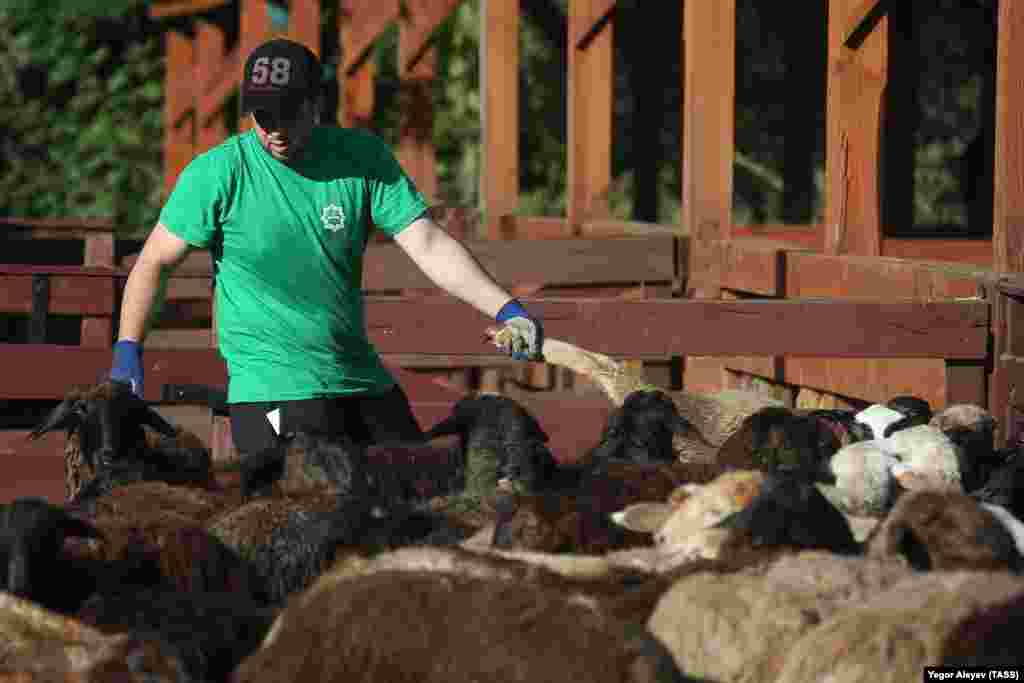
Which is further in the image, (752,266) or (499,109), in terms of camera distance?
(499,109)

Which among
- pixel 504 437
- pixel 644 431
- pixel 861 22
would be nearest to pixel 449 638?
pixel 504 437

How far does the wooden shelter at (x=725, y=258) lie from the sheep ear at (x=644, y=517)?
315 cm

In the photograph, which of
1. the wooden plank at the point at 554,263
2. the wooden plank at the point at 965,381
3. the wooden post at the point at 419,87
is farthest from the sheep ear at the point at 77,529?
the wooden post at the point at 419,87

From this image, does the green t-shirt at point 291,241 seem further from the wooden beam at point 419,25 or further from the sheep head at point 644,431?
the wooden beam at point 419,25

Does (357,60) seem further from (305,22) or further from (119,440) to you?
(119,440)

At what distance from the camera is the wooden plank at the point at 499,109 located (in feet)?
47.7

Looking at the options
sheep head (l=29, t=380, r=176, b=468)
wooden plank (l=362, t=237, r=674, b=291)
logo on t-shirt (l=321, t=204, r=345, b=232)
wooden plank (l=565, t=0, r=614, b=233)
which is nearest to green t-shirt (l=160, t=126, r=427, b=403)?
logo on t-shirt (l=321, t=204, r=345, b=232)

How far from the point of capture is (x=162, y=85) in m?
25.9

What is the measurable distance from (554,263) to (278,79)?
5.29m

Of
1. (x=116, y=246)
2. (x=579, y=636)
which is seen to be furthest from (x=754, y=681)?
(x=116, y=246)

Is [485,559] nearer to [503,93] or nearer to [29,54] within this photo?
[503,93]

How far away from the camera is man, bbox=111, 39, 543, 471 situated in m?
6.13

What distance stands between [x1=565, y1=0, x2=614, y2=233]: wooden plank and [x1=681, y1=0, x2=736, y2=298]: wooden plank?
2624 millimetres

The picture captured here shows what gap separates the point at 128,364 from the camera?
225 inches
